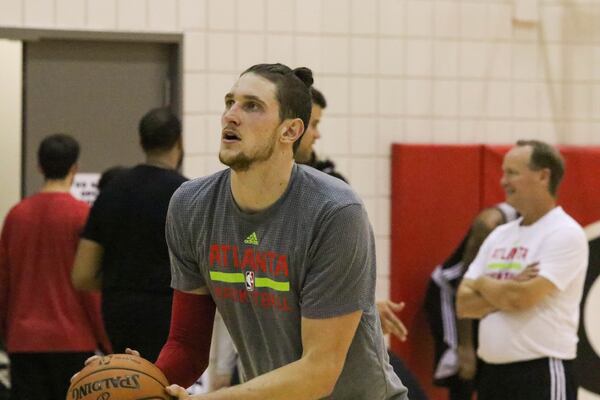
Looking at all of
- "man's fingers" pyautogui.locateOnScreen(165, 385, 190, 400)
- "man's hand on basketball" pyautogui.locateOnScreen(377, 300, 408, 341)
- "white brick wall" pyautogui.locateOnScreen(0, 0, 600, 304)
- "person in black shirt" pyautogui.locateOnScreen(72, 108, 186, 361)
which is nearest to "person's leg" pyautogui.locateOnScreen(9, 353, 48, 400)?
"person in black shirt" pyautogui.locateOnScreen(72, 108, 186, 361)

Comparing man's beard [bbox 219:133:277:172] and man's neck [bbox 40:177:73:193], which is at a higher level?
man's beard [bbox 219:133:277:172]

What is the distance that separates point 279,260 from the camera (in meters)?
3.31

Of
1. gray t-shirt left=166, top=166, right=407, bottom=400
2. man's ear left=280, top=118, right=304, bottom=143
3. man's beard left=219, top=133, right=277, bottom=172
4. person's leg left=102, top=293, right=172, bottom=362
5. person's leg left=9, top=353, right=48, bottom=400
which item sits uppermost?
man's ear left=280, top=118, right=304, bottom=143

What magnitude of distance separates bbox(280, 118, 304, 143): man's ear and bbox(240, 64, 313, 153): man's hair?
0.02 metres

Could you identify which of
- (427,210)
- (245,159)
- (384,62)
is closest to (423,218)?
(427,210)

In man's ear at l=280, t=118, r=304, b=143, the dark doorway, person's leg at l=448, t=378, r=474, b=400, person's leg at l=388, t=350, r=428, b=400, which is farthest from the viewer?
person's leg at l=448, t=378, r=474, b=400

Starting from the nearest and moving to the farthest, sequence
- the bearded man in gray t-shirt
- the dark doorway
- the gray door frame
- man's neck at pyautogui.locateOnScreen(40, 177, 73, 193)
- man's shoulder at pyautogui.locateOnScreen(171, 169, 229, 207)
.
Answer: the bearded man in gray t-shirt < man's shoulder at pyautogui.locateOnScreen(171, 169, 229, 207) < man's neck at pyautogui.locateOnScreen(40, 177, 73, 193) < the gray door frame < the dark doorway

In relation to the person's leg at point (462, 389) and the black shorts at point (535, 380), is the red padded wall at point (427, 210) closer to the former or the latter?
the person's leg at point (462, 389)

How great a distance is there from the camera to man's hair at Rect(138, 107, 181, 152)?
17.7 feet

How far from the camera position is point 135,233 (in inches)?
207

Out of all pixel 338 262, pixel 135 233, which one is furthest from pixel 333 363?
pixel 135 233

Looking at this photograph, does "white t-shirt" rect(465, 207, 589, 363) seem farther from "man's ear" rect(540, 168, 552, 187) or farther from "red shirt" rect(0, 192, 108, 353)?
"red shirt" rect(0, 192, 108, 353)

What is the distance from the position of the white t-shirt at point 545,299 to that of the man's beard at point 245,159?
255cm

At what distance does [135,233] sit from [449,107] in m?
3.16
